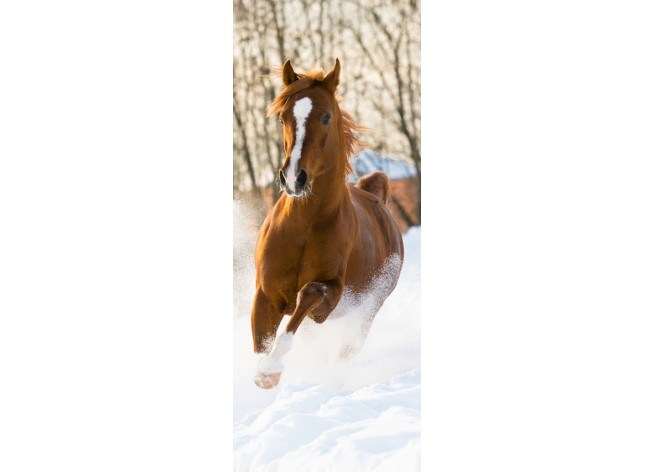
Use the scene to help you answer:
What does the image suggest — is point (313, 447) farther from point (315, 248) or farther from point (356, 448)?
point (315, 248)

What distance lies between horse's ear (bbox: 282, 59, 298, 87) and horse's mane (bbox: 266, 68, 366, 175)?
0.03 metres

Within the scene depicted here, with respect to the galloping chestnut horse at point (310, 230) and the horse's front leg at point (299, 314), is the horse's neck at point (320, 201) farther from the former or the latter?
the horse's front leg at point (299, 314)

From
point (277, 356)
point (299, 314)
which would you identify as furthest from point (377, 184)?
point (277, 356)

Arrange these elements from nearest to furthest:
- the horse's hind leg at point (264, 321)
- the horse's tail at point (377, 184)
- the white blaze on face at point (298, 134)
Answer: the white blaze on face at point (298, 134) → the horse's hind leg at point (264, 321) → the horse's tail at point (377, 184)

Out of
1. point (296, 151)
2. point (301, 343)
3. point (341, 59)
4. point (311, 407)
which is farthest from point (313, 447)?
point (341, 59)

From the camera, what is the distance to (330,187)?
4.62 meters

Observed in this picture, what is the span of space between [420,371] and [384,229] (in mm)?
683

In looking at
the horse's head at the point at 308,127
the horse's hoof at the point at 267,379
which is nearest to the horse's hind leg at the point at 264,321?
the horse's hoof at the point at 267,379

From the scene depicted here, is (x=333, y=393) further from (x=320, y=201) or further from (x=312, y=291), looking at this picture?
(x=320, y=201)

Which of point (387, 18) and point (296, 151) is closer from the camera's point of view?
point (296, 151)

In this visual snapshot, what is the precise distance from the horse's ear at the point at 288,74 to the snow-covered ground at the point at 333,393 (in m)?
0.63

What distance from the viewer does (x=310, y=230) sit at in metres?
4.61

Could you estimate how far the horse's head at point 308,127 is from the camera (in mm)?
4453

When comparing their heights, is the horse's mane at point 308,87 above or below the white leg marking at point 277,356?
above
